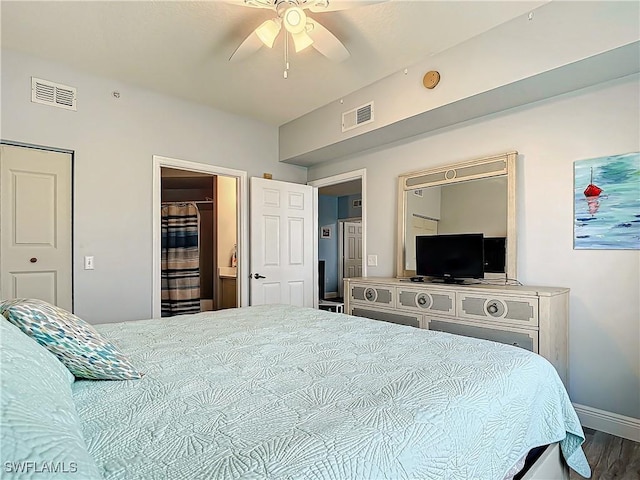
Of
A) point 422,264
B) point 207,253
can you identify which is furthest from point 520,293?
point 207,253

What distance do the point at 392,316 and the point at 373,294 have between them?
278mm

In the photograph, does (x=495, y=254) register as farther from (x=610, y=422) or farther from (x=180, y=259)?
(x=180, y=259)

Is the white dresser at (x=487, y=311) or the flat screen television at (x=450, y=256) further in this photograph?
the flat screen television at (x=450, y=256)

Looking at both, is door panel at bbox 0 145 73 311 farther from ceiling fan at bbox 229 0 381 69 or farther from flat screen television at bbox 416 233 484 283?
flat screen television at bbox 416 233 484 283

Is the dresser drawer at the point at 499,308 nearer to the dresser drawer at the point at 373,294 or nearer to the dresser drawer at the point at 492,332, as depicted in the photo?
the dresser drawer at the point at 492,332

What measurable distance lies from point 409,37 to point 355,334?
2.12 meters

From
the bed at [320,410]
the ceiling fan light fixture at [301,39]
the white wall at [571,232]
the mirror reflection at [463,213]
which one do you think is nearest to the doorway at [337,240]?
the mirror reflection at [463,213]

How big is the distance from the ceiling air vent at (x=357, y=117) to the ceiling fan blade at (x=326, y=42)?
92cm

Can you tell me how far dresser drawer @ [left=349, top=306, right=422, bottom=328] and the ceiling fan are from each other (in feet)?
6.65

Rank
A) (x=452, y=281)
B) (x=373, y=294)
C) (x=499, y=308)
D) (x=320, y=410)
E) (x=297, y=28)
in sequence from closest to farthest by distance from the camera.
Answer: (x=320, y=410), (x=297, y=28), (x=499, y=308), (x=452, y=281), (x=373, y=294)

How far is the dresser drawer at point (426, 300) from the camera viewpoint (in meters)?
2.77

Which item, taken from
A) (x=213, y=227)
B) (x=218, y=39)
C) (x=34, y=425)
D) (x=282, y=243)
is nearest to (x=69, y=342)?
(x=34, y=425)

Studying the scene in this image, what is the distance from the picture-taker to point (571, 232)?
2.57 m

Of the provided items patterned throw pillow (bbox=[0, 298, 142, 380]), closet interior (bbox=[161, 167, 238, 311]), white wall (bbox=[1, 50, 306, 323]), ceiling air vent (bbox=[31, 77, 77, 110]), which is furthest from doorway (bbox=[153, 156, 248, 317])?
patterned throw pillow (bbox=[0, 298, 142, 380])
